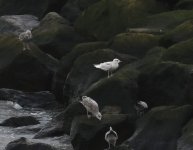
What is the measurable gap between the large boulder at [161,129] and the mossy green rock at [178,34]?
20.0 feet

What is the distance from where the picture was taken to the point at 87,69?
23.7 meters

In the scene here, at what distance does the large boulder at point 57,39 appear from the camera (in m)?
28.2

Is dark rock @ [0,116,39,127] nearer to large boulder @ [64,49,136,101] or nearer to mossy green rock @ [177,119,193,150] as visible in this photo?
large boulder @ [64,49,136,101]

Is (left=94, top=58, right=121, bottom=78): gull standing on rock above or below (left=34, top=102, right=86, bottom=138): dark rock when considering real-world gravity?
above

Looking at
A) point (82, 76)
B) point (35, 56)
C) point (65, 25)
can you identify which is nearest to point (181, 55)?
point (82, 76)

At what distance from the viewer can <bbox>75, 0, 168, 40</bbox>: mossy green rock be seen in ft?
91.5

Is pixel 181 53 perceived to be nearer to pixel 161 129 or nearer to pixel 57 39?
pixel 161 129

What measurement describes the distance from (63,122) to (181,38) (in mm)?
5433

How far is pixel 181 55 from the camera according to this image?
71.9 feet

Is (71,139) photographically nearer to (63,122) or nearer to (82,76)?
(63,122)

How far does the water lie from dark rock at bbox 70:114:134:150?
718mm

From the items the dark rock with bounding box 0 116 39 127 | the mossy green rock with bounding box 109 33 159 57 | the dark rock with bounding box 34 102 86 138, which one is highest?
the mossy green rock with bounding box 109 33 159 57

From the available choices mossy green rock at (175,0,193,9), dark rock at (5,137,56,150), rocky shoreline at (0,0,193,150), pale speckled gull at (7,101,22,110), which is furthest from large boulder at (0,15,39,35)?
dark rock at (5,137,56,150)

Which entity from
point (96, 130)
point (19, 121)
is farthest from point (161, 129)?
point (19, 121)
